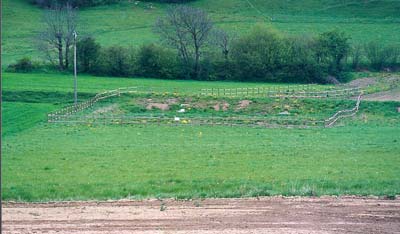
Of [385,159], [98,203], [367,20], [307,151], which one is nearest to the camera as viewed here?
[98,203]

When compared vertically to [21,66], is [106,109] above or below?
below

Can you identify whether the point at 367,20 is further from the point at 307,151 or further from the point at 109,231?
the point at 109,231

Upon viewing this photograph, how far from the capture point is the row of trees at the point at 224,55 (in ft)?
261

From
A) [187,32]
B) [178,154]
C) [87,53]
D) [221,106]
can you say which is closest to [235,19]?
[187,32]

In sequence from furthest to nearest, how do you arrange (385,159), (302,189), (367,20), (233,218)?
(367,20), (385,159), (302,189), (233,218)

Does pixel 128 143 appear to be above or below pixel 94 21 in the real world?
below

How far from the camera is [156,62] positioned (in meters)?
79.0

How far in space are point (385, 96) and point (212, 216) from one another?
44.1m

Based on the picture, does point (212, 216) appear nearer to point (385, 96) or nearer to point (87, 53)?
point (385, 96)

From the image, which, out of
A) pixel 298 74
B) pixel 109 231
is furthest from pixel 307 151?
pixel 298 74

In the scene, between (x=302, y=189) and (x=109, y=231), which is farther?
(x=302, y=189)

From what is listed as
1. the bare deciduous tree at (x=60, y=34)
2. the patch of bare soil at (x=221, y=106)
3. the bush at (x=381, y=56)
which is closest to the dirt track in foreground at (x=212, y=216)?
the patch of bare soil at (x=221, y=106)

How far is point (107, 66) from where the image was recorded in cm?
7944

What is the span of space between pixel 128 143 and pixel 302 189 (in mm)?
15381
